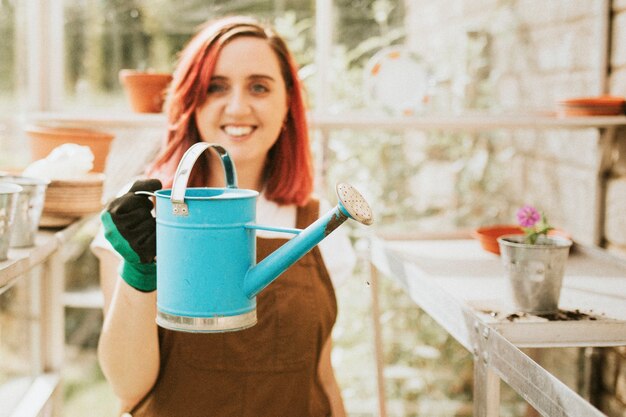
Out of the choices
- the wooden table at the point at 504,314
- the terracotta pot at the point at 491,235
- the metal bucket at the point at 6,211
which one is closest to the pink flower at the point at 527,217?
the wooden table at the point at 504,314

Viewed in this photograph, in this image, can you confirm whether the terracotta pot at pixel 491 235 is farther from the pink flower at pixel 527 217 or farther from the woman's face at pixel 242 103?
the woman's face at pixel 242 103

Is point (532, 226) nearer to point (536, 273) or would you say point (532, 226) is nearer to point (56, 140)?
point (536, 273)

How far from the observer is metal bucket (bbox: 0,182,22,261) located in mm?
1191

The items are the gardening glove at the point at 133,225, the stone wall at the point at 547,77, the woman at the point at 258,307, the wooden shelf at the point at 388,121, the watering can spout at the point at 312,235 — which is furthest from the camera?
the stone wall at the point at 547,77

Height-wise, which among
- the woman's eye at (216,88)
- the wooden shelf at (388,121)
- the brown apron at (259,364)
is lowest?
the brown apron at (259,364)

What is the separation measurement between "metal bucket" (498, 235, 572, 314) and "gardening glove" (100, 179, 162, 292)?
0.62 meters

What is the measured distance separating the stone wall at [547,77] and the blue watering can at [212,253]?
4.74 ft

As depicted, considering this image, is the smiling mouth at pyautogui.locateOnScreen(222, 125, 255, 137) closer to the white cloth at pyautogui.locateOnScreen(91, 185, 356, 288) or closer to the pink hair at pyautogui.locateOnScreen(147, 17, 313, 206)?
the pink hair at pyautogui.locateOnScreen(147, 17, 313, 206)

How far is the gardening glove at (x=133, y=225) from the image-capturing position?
3.42 ft

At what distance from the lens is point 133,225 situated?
1051 mm

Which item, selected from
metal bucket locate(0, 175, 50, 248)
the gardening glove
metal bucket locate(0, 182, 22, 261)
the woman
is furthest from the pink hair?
the gardening glove

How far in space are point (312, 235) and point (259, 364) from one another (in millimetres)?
737

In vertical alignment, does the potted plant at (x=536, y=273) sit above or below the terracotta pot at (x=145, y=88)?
below

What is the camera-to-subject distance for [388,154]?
2.73 metres
